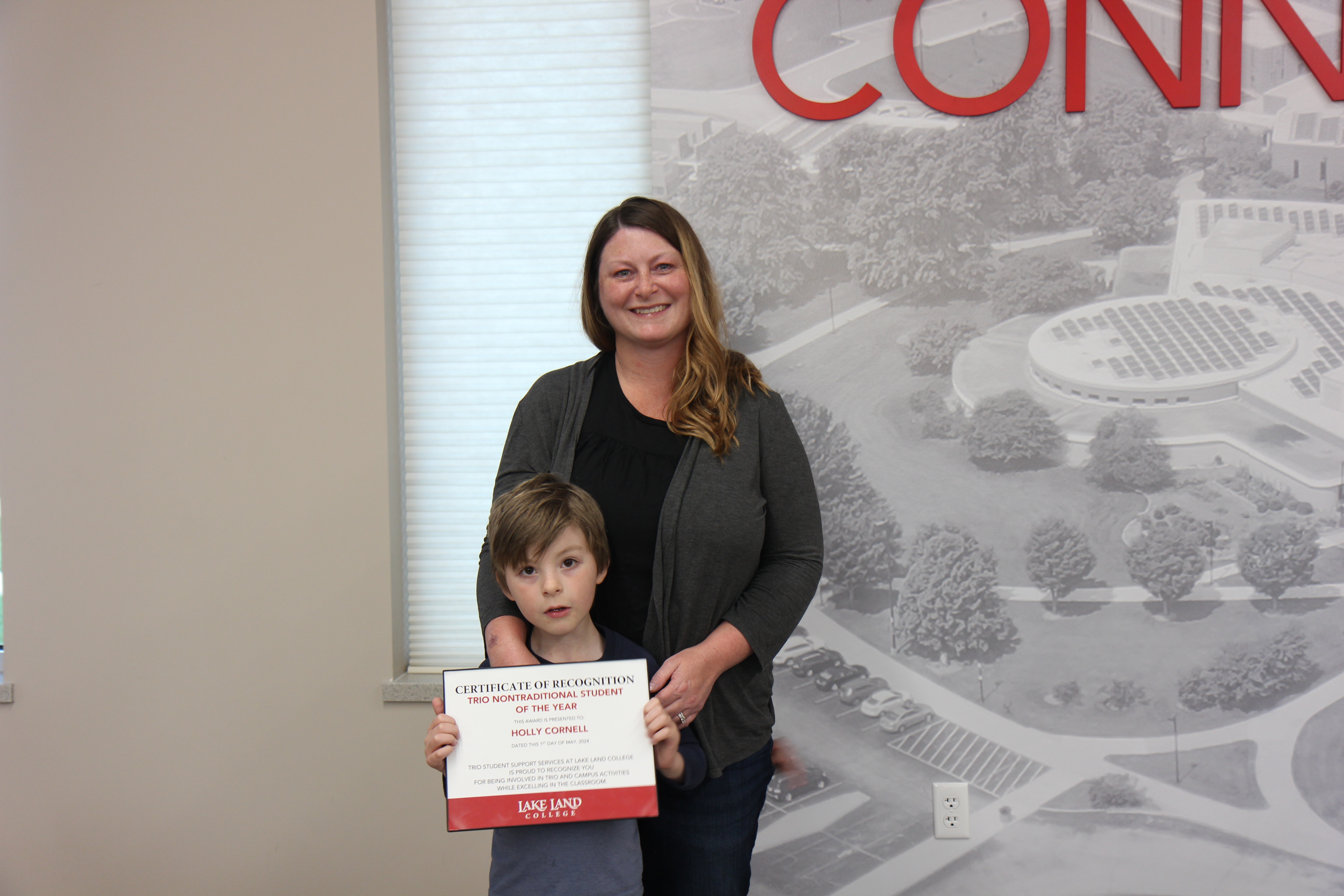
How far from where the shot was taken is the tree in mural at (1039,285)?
175 cm

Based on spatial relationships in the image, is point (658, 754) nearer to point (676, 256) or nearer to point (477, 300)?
point (676, 256)

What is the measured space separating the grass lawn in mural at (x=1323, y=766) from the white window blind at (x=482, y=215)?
1.87 metres

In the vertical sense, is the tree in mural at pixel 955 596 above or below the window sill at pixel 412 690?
above

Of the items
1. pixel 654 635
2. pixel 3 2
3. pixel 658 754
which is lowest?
pixel 658 754

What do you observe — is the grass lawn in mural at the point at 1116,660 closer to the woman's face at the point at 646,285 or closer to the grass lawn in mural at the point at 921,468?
the grass lawn in mural at the point at 921,468

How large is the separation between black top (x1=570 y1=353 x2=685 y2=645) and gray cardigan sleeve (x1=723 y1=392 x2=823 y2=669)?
156 millimetres

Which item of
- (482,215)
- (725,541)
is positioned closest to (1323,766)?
(725,541)

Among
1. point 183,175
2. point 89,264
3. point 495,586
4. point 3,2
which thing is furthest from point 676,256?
point 3,2

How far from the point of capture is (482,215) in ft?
6.43

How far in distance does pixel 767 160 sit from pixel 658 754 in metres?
1.28

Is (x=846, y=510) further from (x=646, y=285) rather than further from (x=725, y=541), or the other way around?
(x=646, y=285)

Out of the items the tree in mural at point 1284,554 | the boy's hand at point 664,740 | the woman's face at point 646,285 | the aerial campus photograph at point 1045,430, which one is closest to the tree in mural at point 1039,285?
the aerial campus photograph at point 1045,430

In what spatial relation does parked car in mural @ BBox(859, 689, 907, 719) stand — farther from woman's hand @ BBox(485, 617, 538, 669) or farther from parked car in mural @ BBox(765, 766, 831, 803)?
woman's hand @ BBox(485, 617, 538, 669)

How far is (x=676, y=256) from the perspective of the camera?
52.5 inches
